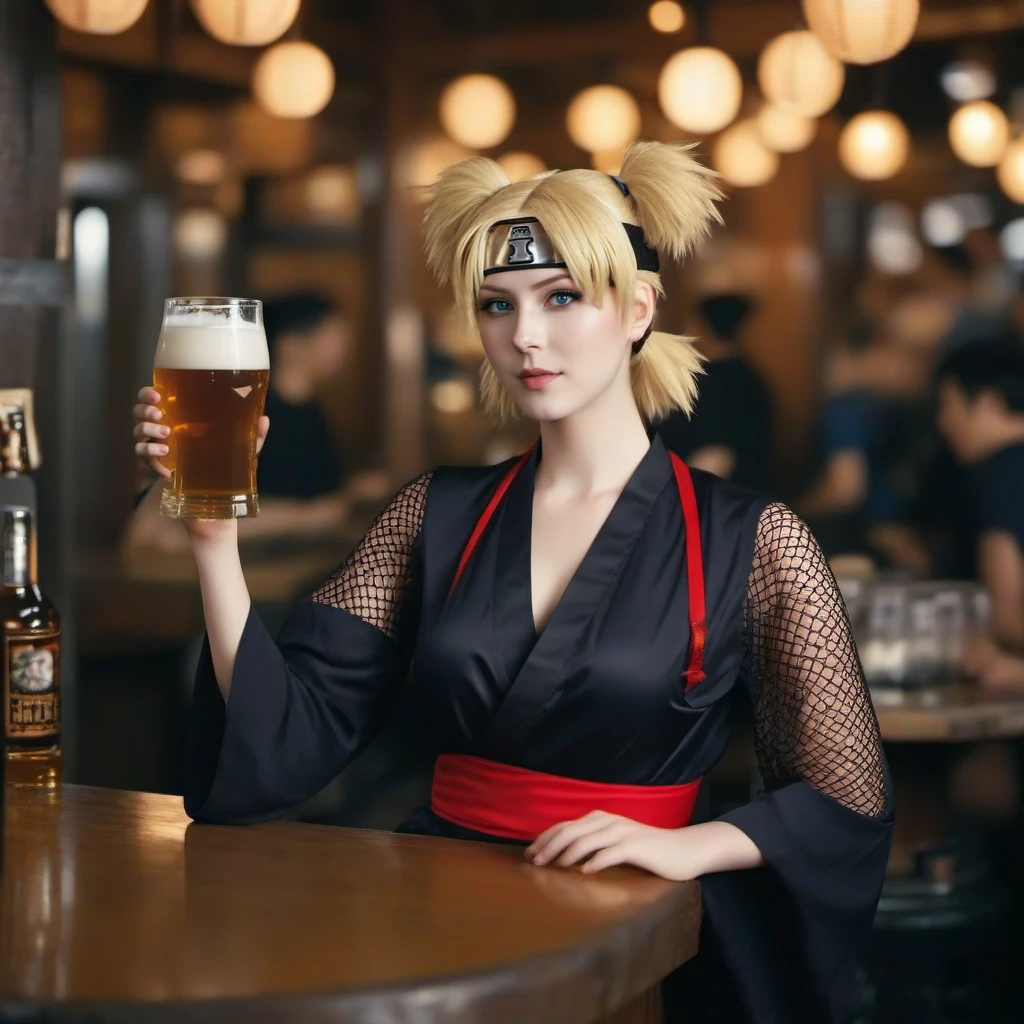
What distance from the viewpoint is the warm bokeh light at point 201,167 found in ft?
14.6

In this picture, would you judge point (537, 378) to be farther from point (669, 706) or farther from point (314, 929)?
point (314, 929)

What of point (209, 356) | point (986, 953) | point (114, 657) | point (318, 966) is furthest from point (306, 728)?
point (114, 657)

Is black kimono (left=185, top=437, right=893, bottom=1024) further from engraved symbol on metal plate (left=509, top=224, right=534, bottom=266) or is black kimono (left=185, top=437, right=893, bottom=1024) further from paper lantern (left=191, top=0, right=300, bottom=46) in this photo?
paper lantern (left=191, top=0, right=300, bottom=46)

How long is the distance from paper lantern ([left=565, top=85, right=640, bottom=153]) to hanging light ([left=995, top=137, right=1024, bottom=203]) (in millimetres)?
1109

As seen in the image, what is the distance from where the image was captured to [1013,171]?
4.18 metres

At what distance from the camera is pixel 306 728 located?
175 cm

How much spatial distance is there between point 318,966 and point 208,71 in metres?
3.80

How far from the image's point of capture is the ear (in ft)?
5.77

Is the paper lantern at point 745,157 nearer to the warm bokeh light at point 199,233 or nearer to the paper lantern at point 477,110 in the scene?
the paper lantern at point 477,110

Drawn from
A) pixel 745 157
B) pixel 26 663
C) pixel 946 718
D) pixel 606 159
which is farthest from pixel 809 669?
pixel 606 159

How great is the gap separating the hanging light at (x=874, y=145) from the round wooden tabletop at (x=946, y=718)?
6.49ft

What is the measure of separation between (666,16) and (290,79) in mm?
1188

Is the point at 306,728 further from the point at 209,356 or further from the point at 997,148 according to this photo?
the point at 997,148

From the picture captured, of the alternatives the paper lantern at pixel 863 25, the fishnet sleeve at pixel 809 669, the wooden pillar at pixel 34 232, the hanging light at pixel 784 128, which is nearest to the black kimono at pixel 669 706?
the fishnet sleeve at pixel 809 669
